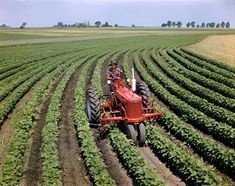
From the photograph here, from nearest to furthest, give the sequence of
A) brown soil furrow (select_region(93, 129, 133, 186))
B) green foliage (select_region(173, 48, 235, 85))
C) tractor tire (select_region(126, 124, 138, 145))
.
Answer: brown soil furrow (select_region(93, 129, 133, 186))
tractor tire (select_region(126, 124, 138, 145))
green foliage (select_region(173, 48, 235, 85))

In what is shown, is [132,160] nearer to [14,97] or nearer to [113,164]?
[113,164]

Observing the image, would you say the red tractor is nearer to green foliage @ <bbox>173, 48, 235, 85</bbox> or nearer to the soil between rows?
the soil between rows

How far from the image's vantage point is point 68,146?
14531 millimetres

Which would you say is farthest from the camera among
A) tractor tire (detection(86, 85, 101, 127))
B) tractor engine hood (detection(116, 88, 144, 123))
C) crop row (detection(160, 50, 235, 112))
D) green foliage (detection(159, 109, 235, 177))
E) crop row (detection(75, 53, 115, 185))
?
crop row (detection(160, 50, 235, 112))

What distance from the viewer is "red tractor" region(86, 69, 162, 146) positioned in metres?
14.1

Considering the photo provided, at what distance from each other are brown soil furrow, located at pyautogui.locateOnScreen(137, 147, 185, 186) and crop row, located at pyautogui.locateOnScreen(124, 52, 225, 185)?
181mm

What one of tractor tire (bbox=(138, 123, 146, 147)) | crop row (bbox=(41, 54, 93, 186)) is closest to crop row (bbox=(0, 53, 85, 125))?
crop row (bbox=(41, 54, 93, 186))

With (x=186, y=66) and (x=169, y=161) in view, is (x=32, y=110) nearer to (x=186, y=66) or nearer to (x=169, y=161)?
(x=169, y=161)

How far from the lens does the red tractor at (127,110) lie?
14.1 metres

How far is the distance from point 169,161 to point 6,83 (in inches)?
709

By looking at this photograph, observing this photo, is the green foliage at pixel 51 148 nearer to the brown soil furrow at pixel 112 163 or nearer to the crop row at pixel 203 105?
the brown soil furrow at pixel 112 163

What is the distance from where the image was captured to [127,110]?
14.2 m

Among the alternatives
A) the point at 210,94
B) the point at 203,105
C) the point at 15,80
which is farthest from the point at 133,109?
the point at 15,80

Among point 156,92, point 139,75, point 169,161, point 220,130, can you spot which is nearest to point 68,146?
point 169,161
